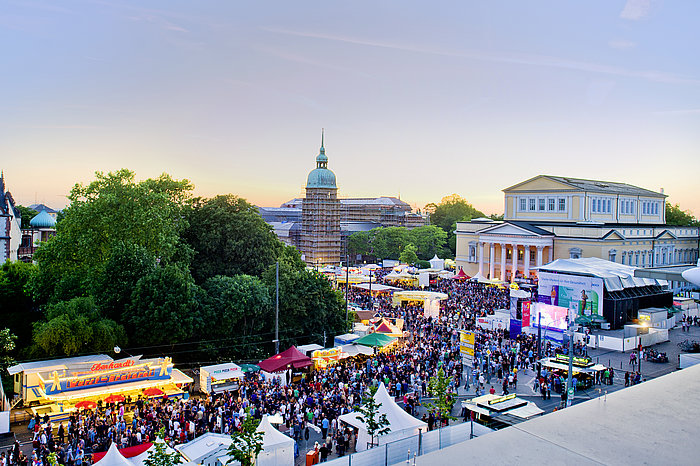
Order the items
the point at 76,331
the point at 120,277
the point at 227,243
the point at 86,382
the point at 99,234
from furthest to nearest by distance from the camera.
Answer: the point at 227,243, the point at 99,234, the point at 120,277, the point at 76,331, the point at 86,382

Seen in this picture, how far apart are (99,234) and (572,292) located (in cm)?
2950

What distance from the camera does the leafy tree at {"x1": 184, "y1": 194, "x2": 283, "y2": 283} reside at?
Result: 33.2 m

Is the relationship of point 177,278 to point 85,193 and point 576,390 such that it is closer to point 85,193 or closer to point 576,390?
point 85,193

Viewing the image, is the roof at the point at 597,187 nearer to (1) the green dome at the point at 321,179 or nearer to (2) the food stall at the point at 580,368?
(1) the green dome at the point at 321,179

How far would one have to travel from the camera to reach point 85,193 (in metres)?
32.1

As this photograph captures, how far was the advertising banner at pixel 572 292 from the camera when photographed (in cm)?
3316

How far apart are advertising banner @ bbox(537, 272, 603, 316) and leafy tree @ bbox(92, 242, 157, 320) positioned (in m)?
24.7

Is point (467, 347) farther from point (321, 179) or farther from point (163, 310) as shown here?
point (321, 179)

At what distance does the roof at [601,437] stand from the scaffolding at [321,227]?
78.9 m

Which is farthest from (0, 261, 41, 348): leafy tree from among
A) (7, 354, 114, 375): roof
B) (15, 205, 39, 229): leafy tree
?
(15, 205, 39, 229): leafy tree

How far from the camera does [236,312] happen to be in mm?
26719

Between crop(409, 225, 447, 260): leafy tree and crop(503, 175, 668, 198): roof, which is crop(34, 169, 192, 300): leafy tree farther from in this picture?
crop(409, 225, 447, 260): leafy tree

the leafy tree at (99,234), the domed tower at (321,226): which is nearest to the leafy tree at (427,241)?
the domed tower at (321,226)

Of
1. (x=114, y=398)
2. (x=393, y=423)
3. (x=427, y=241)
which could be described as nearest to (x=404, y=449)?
(x=393, y=423)
